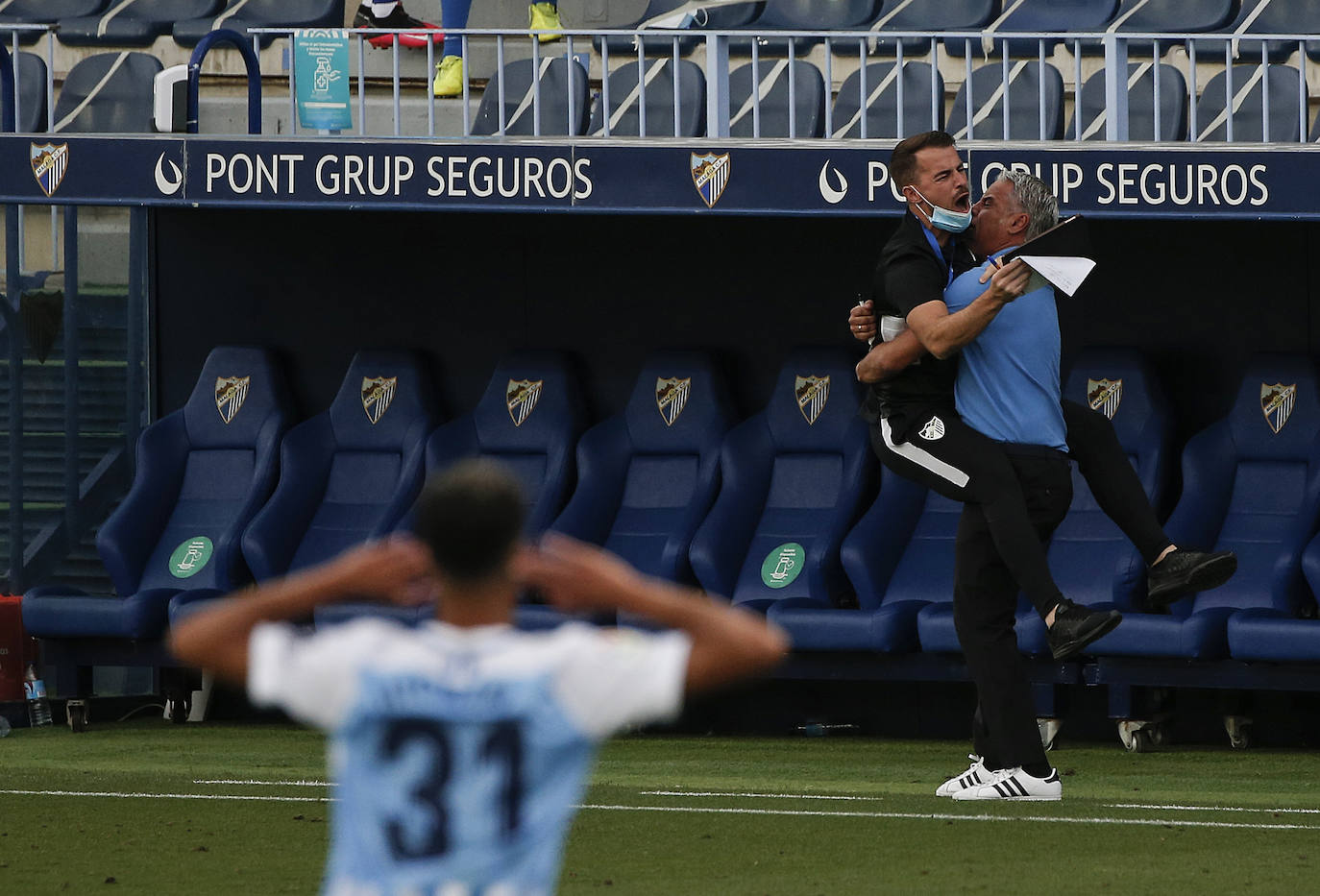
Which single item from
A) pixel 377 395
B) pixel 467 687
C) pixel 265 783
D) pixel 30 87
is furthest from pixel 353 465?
pixel 467 687

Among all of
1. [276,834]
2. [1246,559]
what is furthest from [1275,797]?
[276,834]

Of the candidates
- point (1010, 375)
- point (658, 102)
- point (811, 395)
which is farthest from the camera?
point (658, 102)

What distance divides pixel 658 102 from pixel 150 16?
15.6 feet

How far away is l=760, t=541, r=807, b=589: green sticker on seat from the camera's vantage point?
10.1 metres

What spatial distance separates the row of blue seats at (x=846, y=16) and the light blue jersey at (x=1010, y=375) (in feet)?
14.9

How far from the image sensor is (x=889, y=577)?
10.0 meters

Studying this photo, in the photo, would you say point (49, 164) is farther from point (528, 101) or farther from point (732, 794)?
point (732, 794)

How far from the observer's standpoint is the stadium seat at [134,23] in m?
14.8

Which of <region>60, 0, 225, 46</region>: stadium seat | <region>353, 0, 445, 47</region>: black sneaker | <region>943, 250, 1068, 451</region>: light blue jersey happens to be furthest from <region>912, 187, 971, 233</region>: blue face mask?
<region>60, 0, 225, 46</region>: stadium seat

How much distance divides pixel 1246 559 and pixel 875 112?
3113 mm

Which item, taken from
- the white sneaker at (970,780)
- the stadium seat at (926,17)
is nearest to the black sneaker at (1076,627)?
the white sneaker at (970,780)

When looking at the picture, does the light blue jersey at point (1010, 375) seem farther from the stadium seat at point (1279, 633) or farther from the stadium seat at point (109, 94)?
the stadium seat at point (109, 94)

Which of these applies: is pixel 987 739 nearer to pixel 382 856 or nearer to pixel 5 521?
pixel 382 856

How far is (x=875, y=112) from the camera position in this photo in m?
11.5
